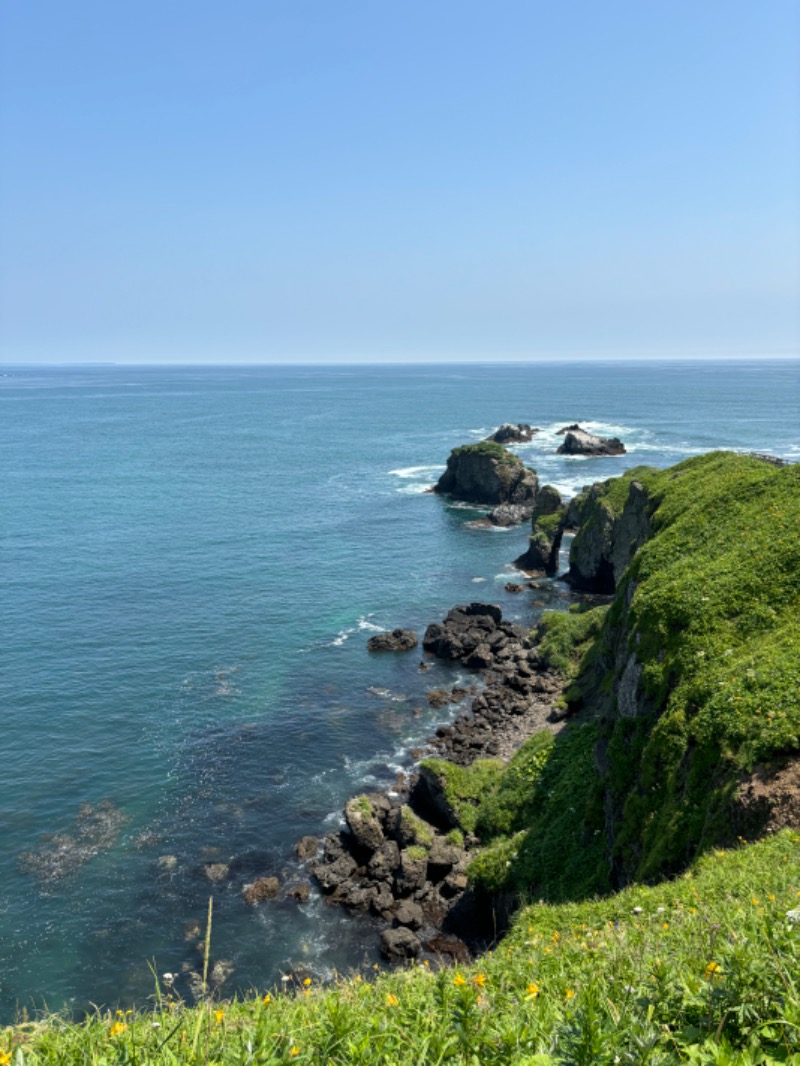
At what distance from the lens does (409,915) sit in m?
31.7

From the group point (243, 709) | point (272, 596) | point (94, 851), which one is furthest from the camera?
point (272, 596)

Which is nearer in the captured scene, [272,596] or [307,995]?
[307,995]

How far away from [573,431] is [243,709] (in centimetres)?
11668

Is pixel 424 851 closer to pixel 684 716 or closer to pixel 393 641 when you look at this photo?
pixel 684 716

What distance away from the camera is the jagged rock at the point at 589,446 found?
144 meters

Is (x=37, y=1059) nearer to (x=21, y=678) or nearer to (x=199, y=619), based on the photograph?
(x=21, y=678)

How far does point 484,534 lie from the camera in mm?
93250

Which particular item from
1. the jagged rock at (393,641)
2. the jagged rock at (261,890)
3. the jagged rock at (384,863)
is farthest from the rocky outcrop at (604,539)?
the jagged rock at (261,890)

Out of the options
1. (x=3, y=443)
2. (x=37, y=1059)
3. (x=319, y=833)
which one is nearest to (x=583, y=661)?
(x=319, y=833)

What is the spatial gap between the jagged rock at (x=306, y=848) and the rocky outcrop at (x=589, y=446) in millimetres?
119907

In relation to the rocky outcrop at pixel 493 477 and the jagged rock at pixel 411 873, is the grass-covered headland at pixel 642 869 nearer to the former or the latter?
the jagged rock at pixel 411 873

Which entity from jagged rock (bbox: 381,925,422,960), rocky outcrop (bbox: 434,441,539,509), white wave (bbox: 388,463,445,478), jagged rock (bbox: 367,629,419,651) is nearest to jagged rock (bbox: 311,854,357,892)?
jagged rock (bbox: 381,925,422,960)

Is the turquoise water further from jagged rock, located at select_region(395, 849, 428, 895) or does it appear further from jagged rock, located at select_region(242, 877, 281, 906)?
jagged rock, located at select_region(395, 849, 428, 895)

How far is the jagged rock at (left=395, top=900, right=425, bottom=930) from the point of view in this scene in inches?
1240
